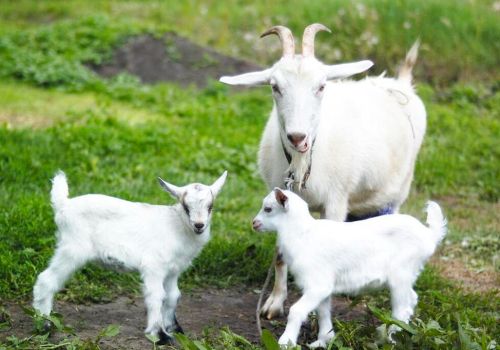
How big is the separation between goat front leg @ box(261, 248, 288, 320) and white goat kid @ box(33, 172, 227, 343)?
1090 millimetres

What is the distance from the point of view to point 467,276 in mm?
6949

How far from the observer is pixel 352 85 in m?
6.77

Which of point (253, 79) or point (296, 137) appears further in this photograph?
point (253, 79)

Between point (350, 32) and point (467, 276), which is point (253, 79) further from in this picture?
→ point (350, 32)

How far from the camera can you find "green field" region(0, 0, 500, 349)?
20.1ft

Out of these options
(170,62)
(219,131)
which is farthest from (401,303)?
(170,62)

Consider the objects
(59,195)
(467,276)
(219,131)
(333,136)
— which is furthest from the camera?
(219,131)

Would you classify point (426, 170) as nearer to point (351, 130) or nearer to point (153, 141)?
point (153, 141)

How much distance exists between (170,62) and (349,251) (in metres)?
7.77

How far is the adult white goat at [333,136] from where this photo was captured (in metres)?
5.30

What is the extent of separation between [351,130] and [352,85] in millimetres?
719

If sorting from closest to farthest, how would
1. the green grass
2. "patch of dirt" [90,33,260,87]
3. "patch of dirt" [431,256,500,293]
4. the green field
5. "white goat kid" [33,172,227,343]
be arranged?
"white goat kid" [33,172,227,343] < the green field < "patch of dirt" [431,256,500,293] < "patch of dirt" [90,33,260,87] < the green grass

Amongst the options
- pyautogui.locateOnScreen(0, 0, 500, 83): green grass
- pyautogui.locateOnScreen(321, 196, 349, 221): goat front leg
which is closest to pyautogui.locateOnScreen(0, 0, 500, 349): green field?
pyautogui.locateOnScreen(0, 0, 500, 83): green grass

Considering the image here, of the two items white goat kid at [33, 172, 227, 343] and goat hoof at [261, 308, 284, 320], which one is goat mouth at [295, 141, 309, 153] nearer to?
white goat kid at [33, 172, 227, 343]
